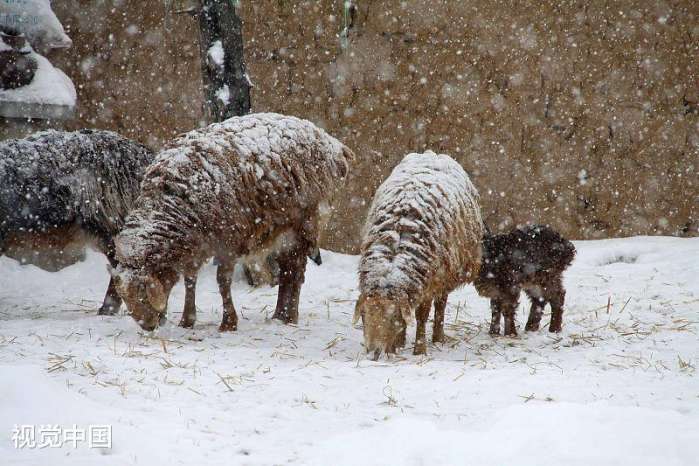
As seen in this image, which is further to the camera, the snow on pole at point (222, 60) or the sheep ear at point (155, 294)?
the snow on pole at point (222, 60)

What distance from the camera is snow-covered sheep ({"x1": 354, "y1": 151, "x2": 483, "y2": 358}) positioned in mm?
4957

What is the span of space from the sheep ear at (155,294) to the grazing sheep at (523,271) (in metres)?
2.66

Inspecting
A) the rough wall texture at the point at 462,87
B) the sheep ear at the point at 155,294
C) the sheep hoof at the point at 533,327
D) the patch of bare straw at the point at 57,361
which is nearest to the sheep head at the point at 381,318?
the sheep ear at the point at 155,294

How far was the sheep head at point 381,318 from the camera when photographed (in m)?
4.91

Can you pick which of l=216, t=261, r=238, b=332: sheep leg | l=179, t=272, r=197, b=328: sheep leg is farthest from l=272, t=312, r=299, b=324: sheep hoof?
l=179, t=272, r=197, b=328: sheep leg

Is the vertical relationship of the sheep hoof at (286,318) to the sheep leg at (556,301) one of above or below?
below

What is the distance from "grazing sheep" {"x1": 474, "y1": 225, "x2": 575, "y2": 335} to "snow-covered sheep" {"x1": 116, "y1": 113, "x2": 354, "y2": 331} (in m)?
1.60

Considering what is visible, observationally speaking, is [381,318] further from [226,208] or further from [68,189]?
[68,189]

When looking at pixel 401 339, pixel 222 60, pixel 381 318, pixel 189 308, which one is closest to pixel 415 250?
pixel 381 318

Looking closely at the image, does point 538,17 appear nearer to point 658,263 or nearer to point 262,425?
point 658,263

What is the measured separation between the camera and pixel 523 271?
19.6ft

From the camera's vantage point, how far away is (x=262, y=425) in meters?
3.52

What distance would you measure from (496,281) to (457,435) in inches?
114

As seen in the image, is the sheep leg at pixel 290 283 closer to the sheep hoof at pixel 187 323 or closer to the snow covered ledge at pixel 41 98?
the sheep hoof at pixel 187 323
